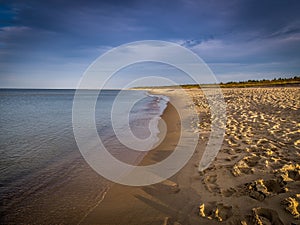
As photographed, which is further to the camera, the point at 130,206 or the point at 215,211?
the point at 130,206

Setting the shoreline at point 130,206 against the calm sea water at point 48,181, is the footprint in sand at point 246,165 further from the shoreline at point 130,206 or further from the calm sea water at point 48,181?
the calm sea water at point 48,181

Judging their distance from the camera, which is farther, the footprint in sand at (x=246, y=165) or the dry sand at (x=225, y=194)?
the footprint in sand at (x=246, y=165)

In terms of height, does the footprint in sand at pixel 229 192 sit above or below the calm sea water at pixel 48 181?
above

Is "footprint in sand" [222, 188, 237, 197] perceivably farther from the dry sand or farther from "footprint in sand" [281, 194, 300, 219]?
"footprint in sand" [281, 194, 300, 219]

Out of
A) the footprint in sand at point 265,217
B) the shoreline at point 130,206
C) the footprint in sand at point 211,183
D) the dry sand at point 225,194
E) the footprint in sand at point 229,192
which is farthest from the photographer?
the footprint in sand at point 211,183

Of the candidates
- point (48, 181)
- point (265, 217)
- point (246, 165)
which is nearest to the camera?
point (265, 217)

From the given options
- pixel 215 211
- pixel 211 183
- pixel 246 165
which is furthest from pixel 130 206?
pixel 246 165

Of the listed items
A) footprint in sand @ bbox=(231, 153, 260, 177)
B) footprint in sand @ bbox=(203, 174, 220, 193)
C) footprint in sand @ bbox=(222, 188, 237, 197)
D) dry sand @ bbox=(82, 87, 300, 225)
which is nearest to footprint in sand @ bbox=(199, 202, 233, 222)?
dry sand @ bbox=(82, 87, 300, 225)

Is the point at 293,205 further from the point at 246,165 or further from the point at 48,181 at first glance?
the point at 48,181

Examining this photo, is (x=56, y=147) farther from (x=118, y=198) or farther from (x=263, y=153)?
(x=263, y=153)

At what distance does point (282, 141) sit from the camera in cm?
502

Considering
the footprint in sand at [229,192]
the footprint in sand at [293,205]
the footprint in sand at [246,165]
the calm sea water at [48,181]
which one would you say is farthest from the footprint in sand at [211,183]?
the calm sea water at [48,181]

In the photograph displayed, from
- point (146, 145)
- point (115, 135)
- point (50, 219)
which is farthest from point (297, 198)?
point (115, 135)

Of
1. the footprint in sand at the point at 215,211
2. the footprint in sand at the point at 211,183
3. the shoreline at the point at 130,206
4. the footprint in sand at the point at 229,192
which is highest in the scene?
the footprint in sand at the point at 229,192
